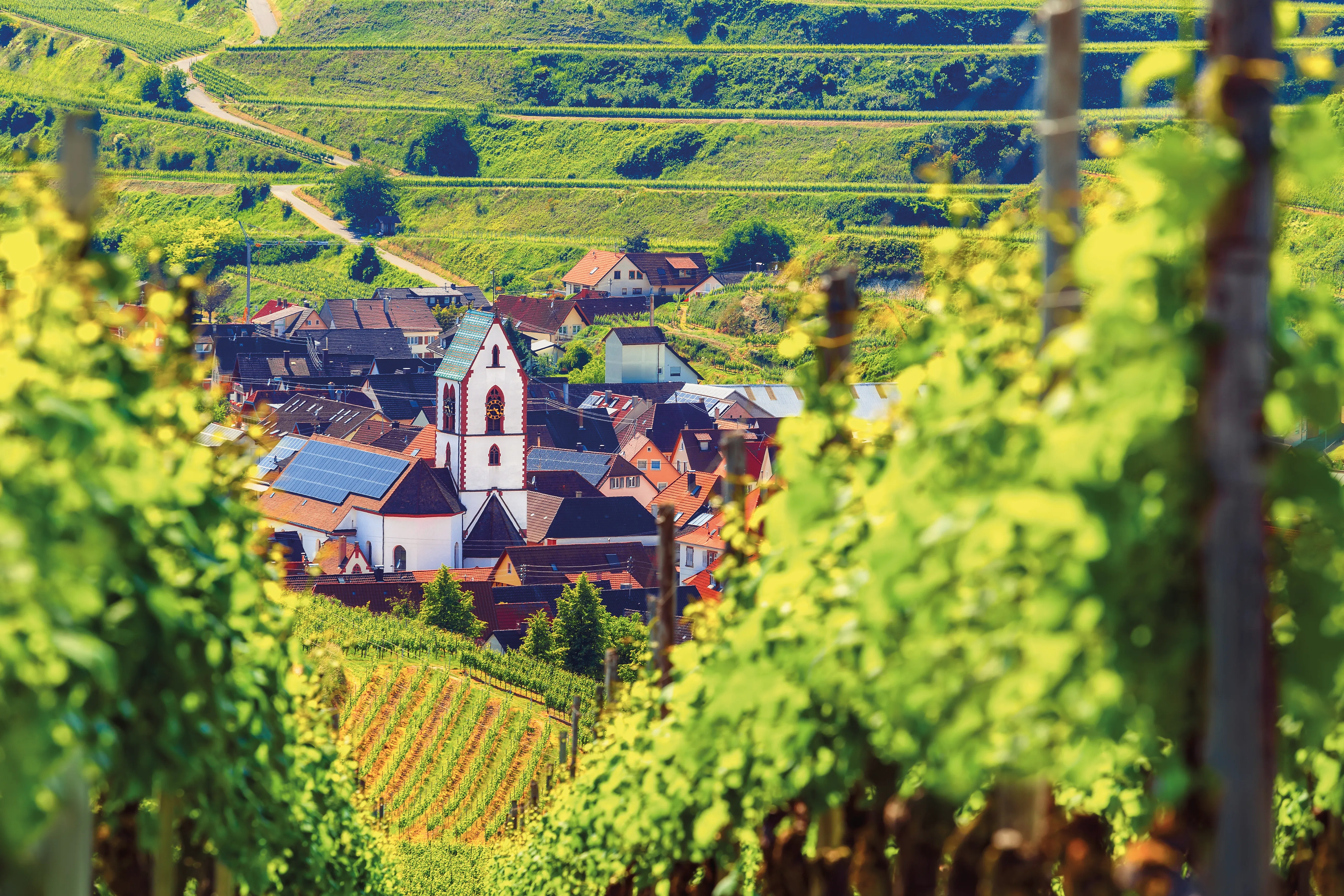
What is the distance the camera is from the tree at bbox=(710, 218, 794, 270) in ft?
387

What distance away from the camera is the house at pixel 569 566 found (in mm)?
58281

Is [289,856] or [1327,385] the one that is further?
[289,856]

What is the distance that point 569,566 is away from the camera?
195 feet

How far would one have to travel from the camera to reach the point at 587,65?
155 metres

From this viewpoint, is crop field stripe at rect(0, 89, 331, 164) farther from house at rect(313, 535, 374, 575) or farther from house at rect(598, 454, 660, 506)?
house at rect(313, 535, 374, 575)

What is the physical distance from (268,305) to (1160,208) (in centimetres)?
11137

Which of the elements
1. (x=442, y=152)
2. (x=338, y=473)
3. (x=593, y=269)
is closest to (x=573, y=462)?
(x=338, y=473)

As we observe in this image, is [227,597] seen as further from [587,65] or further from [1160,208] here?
[587,65]

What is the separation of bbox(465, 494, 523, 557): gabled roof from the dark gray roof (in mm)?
36684

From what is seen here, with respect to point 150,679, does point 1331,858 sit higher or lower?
lower

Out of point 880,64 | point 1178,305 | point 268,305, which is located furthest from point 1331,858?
point 880,64

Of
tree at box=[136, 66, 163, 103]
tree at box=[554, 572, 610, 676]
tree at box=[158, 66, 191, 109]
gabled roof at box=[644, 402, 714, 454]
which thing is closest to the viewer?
tree at box=[554, 572, 610, 676]

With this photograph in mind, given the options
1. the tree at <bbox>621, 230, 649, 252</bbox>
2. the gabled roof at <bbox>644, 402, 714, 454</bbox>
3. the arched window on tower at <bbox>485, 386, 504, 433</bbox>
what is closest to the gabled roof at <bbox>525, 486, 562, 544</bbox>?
the arched window on tower at <bbox>485, 386, 504, 433</bbox>

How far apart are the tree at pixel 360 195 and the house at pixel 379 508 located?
6291 cm
